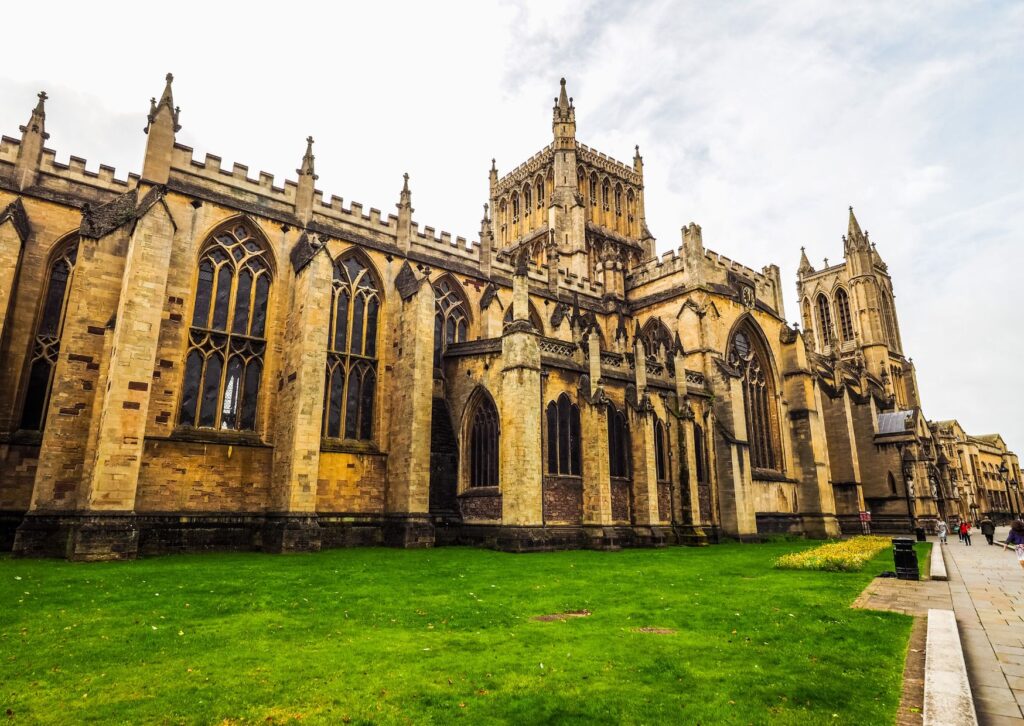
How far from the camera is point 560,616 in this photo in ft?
30.4

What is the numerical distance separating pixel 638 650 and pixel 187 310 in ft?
63.1

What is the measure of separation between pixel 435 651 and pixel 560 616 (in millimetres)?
2810

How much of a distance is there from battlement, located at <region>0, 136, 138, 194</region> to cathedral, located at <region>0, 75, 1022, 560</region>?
7cm

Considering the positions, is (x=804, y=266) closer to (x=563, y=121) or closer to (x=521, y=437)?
(x=563, y=121)

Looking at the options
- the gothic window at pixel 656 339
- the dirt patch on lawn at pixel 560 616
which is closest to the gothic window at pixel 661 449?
the gothic window at pixel 656 339

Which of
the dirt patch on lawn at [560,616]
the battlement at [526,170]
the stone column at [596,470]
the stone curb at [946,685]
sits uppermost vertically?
the battlement at [526,170]

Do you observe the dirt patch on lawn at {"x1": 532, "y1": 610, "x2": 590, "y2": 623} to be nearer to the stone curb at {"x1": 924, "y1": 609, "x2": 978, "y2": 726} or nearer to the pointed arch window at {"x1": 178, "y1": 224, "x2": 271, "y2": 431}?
the stone curb at {"x1": 924, "y1": 609, "x2": 978, "y2": 726}

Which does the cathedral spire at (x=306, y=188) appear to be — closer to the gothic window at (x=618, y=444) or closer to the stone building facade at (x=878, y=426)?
the gothic window at (x=618, y=444)

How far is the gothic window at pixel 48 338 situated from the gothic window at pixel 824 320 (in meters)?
63.3

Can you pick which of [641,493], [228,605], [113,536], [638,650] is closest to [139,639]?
[228,605]

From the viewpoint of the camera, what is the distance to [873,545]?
2284 cm

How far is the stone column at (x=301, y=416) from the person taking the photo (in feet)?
62.9

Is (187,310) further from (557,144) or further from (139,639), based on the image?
(557,144)

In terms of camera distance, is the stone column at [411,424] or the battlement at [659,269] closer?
the stone column at [411,424]
